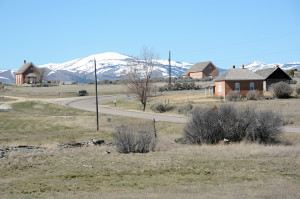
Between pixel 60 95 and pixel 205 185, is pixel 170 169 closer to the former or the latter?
pixel 205 185

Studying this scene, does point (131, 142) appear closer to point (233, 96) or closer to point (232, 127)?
point (232, 127)

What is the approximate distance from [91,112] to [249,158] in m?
38.8

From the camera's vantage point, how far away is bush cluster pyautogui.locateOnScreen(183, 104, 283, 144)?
105 ft

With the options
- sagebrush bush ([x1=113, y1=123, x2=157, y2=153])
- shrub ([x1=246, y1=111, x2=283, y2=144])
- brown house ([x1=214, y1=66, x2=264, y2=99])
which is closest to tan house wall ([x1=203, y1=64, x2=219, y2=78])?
brown house ([x1=214, y1=66, x2=264, y2=99])

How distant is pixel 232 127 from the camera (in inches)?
1283

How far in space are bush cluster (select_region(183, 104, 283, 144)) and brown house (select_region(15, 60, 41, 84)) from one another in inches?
4078

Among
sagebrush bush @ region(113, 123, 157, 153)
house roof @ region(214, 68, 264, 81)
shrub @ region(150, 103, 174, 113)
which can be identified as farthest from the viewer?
house roof @ region(214, 68, 264, 81)

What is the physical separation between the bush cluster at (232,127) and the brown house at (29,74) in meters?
104

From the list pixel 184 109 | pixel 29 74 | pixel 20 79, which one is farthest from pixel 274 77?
pixel 20 79

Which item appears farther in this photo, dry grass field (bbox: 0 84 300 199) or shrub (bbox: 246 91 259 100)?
shrub (bbox: 246 91 259 100)

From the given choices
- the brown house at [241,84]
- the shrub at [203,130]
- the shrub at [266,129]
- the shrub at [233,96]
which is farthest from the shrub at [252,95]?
the shrub at [203,130]

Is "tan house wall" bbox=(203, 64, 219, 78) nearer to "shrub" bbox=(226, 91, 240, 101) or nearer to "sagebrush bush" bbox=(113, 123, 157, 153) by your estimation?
"shrub" bbox=(226, 91, 240, 101)

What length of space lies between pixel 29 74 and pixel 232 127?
107 metres

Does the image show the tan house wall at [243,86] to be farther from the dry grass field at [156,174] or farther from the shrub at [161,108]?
the dry grass field at [156,174]
